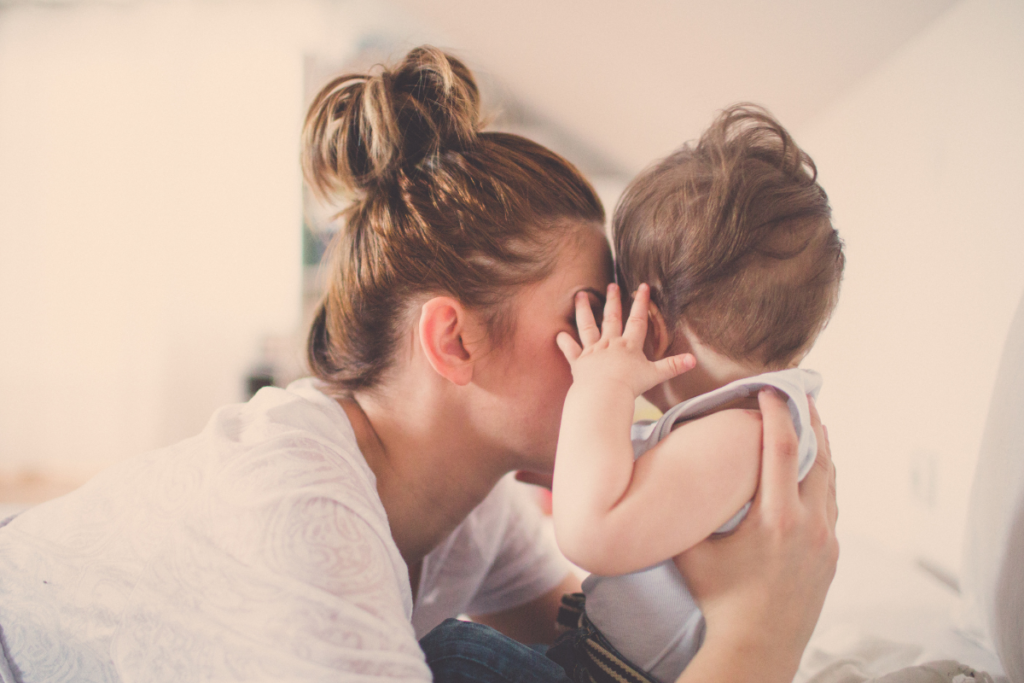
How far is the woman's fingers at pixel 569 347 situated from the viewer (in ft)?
2.60

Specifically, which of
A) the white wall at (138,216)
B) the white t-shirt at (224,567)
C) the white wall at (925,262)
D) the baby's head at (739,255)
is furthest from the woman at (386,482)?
the white wall at (138,216)

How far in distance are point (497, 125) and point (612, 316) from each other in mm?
566

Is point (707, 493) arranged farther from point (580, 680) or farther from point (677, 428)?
point (580, 680)

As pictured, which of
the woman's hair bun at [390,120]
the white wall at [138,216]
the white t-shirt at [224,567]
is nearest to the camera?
the white t-shirt at [224,567]

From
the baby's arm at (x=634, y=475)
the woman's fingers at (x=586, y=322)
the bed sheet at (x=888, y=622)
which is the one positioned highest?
the woman's fingers at (x=586, y=322)

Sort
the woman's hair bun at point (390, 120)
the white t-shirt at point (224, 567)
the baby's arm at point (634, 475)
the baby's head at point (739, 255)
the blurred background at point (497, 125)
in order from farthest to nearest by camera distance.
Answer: the blurred background at point (497, 125) < the woman's hair bun at point (390, 120) < the baby's head at point (739, 255) < the baby's arm at point (634, 475) < the white t-shirt at point (224, 567)

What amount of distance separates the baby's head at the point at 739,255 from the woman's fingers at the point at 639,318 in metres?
0.03

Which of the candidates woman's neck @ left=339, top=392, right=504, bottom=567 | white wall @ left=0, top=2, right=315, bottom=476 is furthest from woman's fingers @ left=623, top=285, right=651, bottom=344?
white wall @ left=0, top=2, right=315, bottom=476

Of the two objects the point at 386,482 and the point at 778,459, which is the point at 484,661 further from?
the point at 778,459

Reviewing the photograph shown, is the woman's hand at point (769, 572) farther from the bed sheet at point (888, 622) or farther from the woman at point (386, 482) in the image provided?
the bed sheet at point (888, 622)

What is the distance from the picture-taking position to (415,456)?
0.89 metres

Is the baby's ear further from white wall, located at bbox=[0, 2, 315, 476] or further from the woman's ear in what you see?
white wall, located at bbox=[0, 2, 315, 476]

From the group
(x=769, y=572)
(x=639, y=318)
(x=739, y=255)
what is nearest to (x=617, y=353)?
(x=639, y=318)

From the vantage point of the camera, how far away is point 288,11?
3.38m
